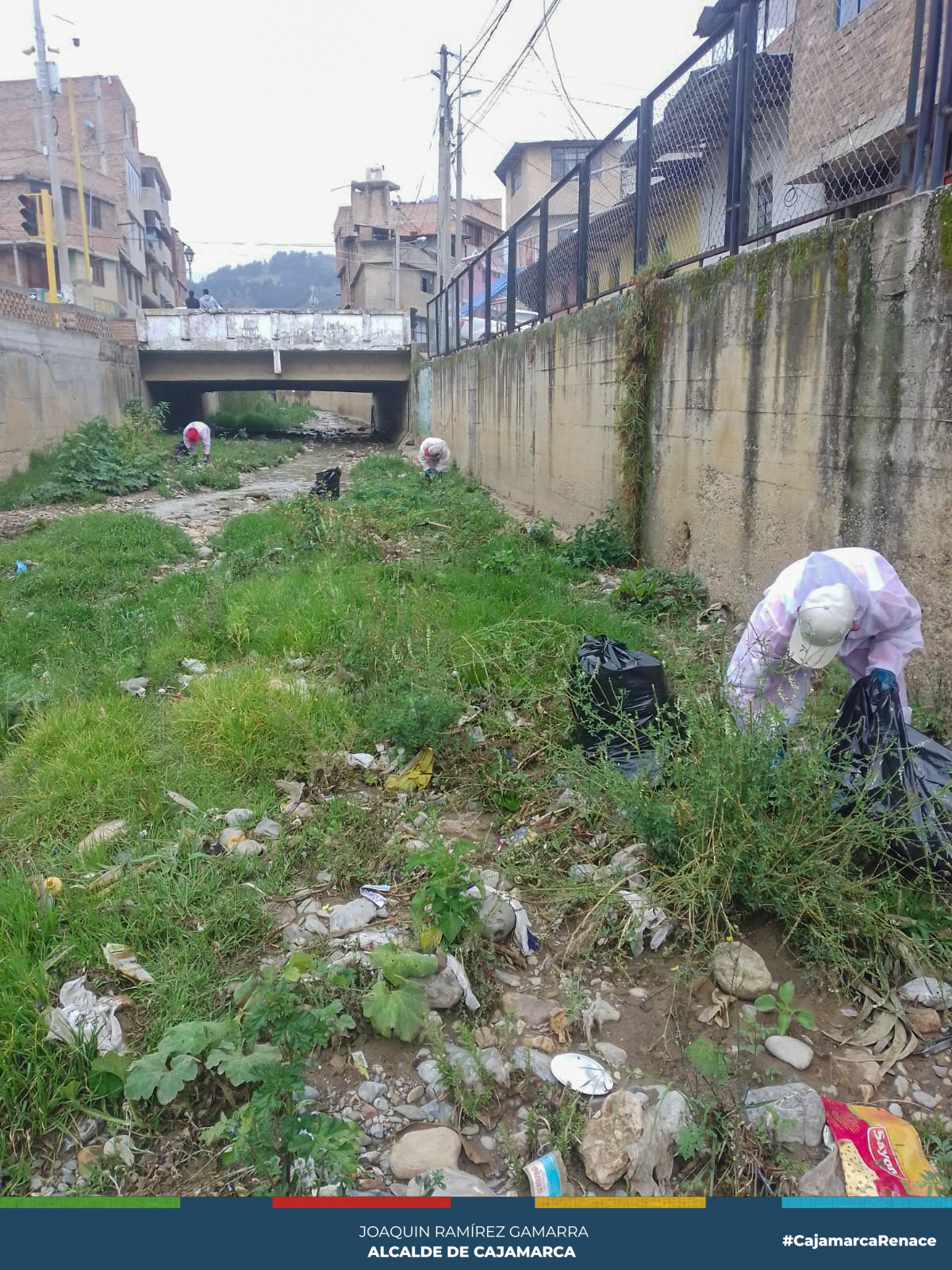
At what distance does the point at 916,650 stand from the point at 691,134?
4.13m

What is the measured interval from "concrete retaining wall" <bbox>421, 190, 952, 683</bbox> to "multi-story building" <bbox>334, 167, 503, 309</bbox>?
36.4 metres

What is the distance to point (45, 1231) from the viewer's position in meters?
1.65

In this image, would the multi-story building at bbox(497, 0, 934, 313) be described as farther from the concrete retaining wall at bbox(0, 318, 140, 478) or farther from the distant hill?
the distant hill

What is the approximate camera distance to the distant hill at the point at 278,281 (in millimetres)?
90625

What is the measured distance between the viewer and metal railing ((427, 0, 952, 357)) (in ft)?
12.4

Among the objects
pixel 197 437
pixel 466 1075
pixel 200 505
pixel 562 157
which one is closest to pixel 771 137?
pixel 466 1075

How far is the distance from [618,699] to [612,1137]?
1710mm

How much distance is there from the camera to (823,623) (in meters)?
→ 2.87

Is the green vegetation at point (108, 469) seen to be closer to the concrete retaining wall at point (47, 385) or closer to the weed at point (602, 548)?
the concrete retaining wall at point (47, 385)

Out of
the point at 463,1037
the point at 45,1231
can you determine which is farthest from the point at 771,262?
the point at 45,1231

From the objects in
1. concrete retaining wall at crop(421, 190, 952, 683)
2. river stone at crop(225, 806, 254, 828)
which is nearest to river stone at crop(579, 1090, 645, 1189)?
river stone at crop(225, 806, 254, 828)

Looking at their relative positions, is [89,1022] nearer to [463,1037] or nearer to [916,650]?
[463,1037]

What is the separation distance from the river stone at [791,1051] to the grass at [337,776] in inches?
11.4

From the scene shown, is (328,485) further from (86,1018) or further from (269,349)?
(269,349)
